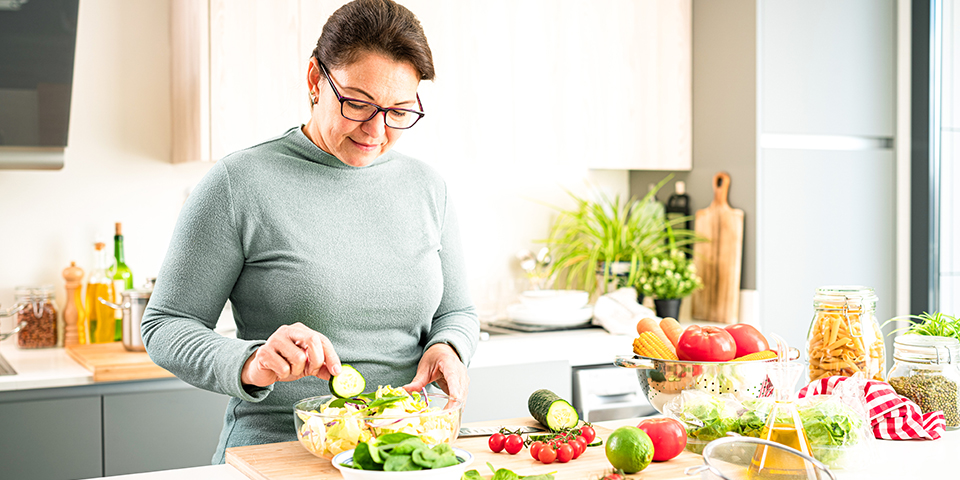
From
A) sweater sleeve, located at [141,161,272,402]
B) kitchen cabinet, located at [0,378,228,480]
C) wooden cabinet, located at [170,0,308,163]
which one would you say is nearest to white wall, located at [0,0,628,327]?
wooden cabinet, located at [170,0,308,163]

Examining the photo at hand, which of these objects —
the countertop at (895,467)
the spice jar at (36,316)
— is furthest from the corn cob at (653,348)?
the spice jar at (36,316)

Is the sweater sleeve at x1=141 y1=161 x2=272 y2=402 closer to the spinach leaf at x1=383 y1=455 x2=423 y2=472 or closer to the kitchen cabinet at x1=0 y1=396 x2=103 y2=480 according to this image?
the spinach leaf at x1=383 y1=455 x2=423 y2=472

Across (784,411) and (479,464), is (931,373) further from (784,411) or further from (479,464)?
(479,464)

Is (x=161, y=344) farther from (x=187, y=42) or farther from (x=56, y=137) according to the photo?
(x=187, y=42)

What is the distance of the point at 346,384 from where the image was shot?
1.19 m

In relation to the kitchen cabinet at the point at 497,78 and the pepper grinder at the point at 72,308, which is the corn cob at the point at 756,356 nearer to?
the kitchen cabinet at the point at 497,78

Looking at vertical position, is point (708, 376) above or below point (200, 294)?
below

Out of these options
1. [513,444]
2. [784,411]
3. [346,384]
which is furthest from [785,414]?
[346,384]


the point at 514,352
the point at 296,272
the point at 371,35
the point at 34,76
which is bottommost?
the point at 514,352

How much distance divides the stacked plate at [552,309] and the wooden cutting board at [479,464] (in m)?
1.63

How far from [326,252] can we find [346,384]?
32cm

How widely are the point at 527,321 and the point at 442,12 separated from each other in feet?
3.64

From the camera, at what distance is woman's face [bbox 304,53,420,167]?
1.36m

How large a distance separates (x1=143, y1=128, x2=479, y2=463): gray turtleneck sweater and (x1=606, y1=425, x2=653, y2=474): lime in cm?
44
